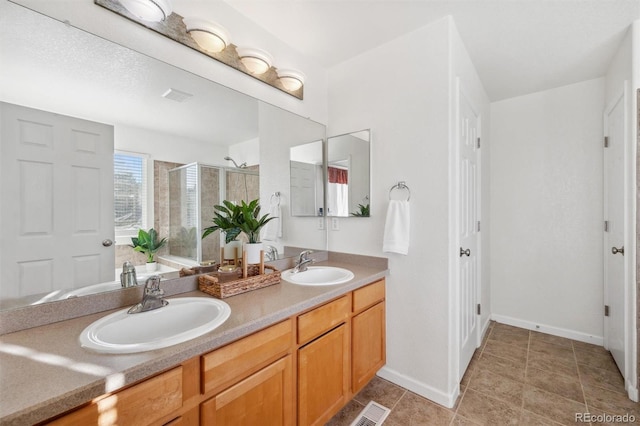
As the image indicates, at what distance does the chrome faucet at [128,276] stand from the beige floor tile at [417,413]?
1.60 metres

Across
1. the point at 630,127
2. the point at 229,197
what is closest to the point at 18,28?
the point at 229,197

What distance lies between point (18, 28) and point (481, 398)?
3.01 m

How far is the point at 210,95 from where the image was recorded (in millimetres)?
1555

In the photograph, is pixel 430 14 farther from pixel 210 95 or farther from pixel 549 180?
pixel 549 180

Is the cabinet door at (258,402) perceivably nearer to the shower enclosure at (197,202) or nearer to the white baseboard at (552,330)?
the shower enclosure at (197,202)

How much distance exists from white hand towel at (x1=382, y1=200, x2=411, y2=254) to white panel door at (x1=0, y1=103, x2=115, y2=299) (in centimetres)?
155

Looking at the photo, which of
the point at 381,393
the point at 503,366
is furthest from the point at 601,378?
the point at 381,393

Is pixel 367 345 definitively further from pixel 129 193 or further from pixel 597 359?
pixel 597 359

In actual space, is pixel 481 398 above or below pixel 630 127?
below

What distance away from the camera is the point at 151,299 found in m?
1.13

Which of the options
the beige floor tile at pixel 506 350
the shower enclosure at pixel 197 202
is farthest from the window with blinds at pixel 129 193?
the beige floor tile at pixel 506 350

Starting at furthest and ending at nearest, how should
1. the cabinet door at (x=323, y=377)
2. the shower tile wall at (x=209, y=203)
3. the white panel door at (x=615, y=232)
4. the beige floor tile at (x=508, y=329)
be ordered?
the beige floor tile at (x=508, y=329)
the white panel door at (x=615, y=232)
the shower tile wall at (x=209, y=203)
the cabinet door at (x=323, y=377)

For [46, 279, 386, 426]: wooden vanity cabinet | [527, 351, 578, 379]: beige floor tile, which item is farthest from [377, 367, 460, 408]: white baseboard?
[527, 351, 578, 379]: beige floor tile

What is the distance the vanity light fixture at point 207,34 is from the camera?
1381mm
